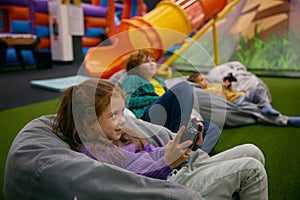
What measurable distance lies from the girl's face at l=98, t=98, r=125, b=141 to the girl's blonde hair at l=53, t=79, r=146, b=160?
0.01 meters

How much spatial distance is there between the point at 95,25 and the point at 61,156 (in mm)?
5174

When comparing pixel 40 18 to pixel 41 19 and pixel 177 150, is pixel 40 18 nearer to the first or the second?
pixel 41 19

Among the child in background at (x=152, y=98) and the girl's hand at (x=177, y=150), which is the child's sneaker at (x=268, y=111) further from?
the girl's hand at (x=177, y=150)

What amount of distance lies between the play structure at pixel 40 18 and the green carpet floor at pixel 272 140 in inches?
72.6

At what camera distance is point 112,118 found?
786 millimetres

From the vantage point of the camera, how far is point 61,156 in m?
0.72

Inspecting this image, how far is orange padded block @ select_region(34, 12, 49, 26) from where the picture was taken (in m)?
4.75

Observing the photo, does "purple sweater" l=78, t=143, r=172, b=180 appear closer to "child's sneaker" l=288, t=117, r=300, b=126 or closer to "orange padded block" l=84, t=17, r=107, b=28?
"child's sneaker" l=288, t=117, r=300, b=126

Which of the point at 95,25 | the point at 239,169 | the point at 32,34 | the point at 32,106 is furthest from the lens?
the point at 95,25

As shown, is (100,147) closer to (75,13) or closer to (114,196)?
(114,196)

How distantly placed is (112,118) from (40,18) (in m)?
4.58

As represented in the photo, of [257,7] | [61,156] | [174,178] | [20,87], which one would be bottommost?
[20,87]

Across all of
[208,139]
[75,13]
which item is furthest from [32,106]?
[75,13]

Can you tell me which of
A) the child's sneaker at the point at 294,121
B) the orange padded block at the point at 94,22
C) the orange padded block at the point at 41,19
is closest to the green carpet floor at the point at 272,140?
the child's sneaker at the point at 294,121
